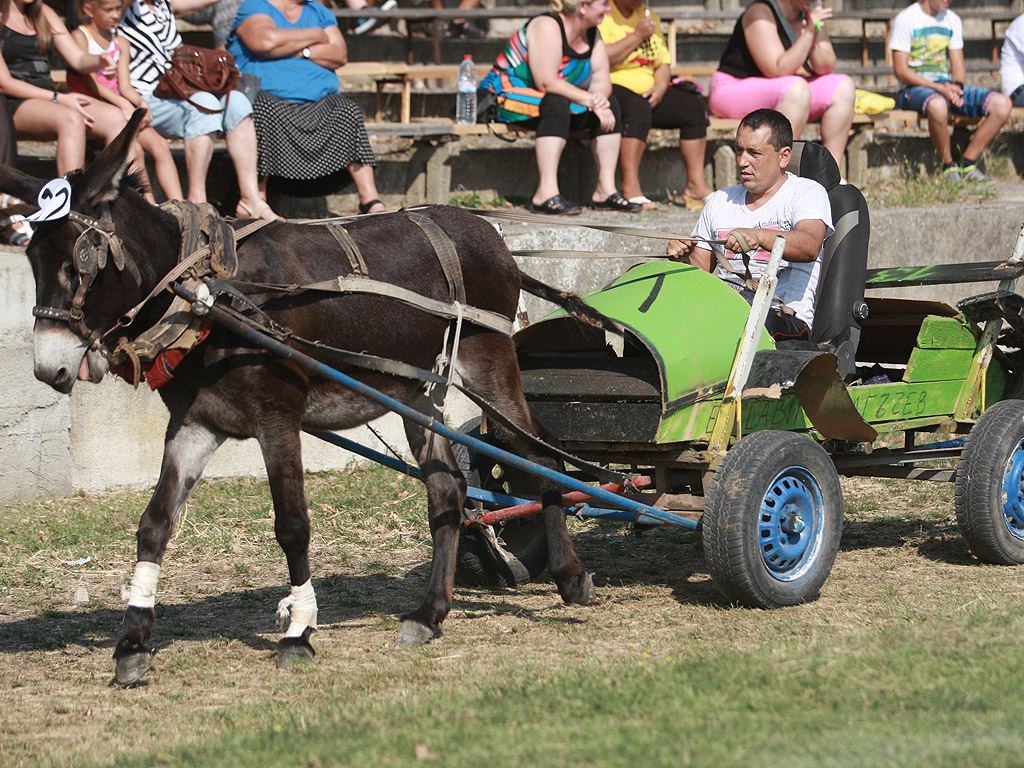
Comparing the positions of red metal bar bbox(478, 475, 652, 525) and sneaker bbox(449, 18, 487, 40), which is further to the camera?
sneaker bbox(449, 18, 487, 40)

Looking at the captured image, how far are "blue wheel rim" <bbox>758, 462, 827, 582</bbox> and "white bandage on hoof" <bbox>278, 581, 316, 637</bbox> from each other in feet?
5.54

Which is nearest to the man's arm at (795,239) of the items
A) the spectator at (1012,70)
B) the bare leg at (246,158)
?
the bare leg at (246,158)

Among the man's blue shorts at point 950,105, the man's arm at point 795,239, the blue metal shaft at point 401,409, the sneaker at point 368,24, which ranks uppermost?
the sneaker at point 368,24

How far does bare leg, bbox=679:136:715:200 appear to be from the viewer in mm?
10188

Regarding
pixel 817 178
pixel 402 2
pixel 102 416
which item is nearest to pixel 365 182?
pixel 102 416

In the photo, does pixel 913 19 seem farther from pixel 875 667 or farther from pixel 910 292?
pixel 875 667

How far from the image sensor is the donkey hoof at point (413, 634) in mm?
4789

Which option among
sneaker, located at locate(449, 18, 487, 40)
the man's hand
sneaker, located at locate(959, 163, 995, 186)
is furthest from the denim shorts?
sneaker, located at locate(959, 163, 995, 186)

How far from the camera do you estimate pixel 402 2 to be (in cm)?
1309

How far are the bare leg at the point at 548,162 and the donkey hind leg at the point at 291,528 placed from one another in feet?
16.1

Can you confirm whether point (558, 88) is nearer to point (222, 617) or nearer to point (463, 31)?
point (463, 31)

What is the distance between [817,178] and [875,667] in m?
2.65

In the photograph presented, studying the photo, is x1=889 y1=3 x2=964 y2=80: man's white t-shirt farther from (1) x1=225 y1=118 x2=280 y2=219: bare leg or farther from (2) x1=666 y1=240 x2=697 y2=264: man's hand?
(2) x1=666 y1=240 x2=697 y2=264: man's hand

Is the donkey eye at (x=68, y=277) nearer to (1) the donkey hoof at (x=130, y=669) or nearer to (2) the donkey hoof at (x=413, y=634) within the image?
(1) the donkey hoof at (x=130, y=669)
